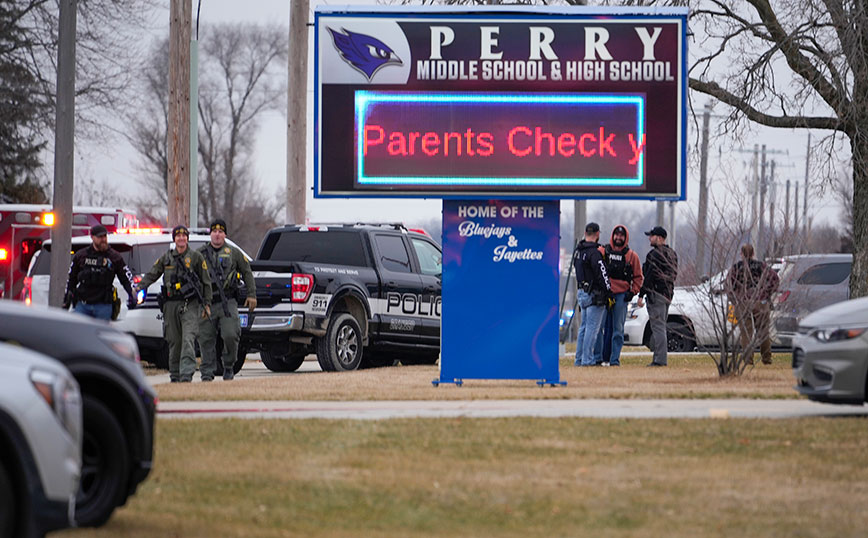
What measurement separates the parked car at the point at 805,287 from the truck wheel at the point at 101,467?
39.3 ft

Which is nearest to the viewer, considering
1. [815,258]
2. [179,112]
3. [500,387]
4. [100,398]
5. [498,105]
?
[100,398]

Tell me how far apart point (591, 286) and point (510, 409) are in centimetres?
743

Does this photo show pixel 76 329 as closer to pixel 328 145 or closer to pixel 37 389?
pixel 37 389

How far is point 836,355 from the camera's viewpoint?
39.1 ft

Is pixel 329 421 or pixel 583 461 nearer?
pixel 583 461

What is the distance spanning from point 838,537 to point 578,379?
31.8 feet

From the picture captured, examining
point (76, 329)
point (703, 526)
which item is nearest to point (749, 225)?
point (703, 526)

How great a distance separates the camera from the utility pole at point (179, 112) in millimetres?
27938

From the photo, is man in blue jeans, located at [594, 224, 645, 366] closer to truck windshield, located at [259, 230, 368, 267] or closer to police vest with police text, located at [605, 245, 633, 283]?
police vest with police text, located at [605, 245, 633, 283]

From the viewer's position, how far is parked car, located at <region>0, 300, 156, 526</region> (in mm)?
7422

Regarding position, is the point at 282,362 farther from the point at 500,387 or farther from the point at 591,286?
the point at 500,387

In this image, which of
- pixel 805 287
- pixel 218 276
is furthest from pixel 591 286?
pixel 218 276

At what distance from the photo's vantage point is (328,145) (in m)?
15.4

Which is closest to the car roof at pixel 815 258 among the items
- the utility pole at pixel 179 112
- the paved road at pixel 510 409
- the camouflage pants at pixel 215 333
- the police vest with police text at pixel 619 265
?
the police vest with police text at pixel 619 265
